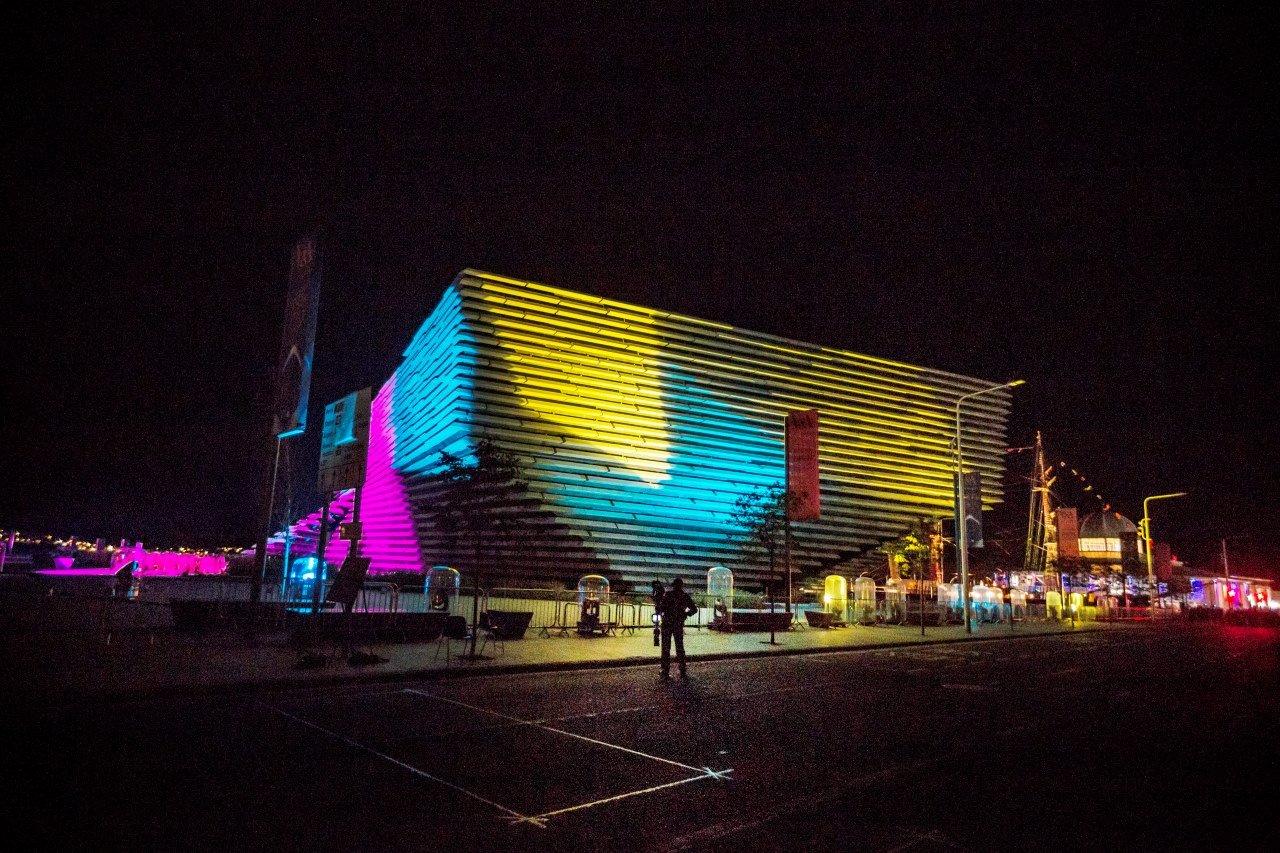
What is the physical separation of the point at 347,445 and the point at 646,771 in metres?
11.0

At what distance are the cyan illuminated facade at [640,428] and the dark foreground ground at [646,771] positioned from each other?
25.9 metres

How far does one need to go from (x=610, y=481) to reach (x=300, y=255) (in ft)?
89.9

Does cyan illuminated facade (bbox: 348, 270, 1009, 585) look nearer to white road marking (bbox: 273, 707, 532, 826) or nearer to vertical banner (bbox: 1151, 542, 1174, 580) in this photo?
vertical banner (bbox: 1151, 542, 1174, 580)

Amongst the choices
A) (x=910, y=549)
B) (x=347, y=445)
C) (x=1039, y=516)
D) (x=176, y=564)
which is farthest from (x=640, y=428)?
(x=1039, y=516)

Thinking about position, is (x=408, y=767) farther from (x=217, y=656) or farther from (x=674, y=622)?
(x=217, y=656)

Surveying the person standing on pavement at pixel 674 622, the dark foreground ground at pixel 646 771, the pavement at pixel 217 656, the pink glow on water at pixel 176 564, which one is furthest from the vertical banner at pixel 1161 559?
the pink glow on water at pixel 176 564

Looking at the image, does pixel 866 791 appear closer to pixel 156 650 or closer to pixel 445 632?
pixel 445 632

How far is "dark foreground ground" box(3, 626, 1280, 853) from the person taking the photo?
482 cm

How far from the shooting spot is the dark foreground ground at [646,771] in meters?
4.82

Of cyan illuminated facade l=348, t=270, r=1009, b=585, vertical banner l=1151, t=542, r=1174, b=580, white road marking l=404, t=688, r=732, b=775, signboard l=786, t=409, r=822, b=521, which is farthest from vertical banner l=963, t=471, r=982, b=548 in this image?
vertical banner l=1151, t=542, r=1174, b=580

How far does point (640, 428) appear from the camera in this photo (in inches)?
1768

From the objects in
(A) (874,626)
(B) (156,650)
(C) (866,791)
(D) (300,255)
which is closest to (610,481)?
(A) (874,626)

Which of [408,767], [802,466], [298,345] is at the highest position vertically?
[298,345]

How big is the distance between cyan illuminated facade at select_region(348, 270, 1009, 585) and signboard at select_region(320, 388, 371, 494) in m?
18.3
